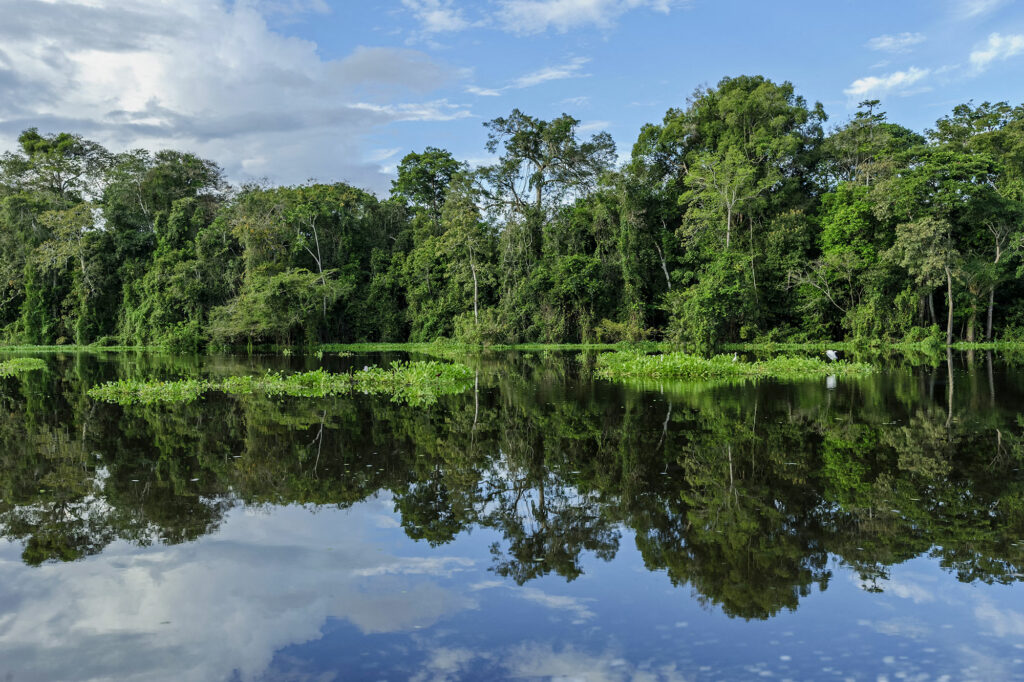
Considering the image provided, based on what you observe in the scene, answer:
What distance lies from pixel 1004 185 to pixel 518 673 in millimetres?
34619

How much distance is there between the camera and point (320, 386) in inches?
639

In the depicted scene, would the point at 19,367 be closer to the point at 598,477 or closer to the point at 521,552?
the point at 598,477

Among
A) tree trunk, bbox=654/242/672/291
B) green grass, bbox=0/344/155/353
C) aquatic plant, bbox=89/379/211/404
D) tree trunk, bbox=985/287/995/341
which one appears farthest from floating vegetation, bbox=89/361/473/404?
tree trunk, bbox=985/287/995/341

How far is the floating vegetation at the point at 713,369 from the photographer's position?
58.1ft

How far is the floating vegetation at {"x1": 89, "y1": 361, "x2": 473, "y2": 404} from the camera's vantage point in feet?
48.5

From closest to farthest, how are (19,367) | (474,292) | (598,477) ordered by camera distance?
(598,477) → (19,367) → (474,292)

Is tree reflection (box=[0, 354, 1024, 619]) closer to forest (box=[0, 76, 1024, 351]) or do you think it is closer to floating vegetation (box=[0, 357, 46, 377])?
floating vegetation (box=[0, 357, 46, 377])

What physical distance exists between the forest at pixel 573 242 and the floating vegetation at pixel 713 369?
26.0 ft

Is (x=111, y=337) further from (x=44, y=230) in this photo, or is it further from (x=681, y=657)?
(x=681, y=657)

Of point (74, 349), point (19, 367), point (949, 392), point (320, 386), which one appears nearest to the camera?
point (949, 392)

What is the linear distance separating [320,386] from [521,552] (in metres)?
11.7

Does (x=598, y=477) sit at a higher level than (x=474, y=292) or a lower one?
lower

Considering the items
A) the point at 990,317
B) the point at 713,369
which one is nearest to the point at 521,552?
the point at 713,369

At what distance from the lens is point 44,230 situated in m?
43.1
